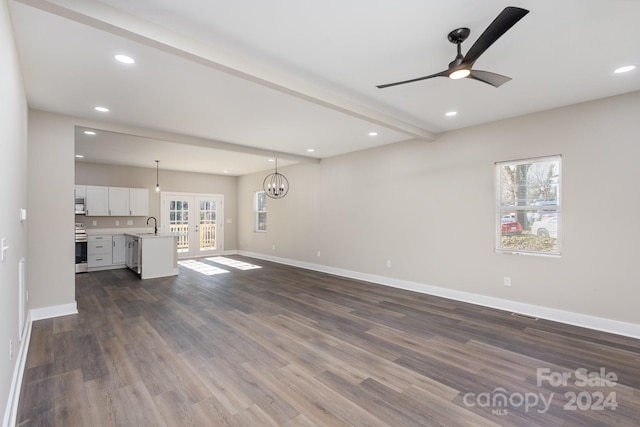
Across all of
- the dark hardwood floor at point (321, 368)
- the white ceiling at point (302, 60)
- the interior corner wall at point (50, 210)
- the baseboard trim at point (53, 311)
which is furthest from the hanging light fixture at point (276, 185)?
the baseboard trim at point (53, 311)

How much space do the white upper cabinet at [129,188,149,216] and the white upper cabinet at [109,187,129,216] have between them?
0.30ft

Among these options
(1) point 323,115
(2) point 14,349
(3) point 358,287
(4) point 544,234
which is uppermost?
(1) point 323,115

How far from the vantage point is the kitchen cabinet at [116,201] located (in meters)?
7.24

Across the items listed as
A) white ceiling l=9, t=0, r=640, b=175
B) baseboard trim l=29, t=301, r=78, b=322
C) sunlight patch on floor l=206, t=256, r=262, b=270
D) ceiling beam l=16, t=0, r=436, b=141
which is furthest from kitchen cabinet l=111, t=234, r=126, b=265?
ceiling beam l=16, t=0, r=436, b=141

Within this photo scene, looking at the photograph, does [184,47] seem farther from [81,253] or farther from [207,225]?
[207,225]

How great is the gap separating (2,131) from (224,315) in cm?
296

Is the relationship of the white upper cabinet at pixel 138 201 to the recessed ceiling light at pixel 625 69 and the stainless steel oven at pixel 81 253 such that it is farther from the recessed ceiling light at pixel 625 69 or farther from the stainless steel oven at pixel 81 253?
the recessed ceiling light at pixel 625 69

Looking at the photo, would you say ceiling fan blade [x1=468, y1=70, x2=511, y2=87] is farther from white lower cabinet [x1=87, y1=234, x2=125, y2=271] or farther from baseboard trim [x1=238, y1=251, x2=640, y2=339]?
white lower cabinet [x1=87, y1=234, x2=125, y2=271]

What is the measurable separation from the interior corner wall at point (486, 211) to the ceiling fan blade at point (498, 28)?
2.55 m

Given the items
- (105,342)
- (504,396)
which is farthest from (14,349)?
(504,396)

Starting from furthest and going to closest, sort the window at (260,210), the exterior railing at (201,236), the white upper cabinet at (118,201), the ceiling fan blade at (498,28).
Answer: the window at (260,210) < the exterior railing at (201,236) < the white upper cabinet at (118,201) < the ceiling fan blade at (498,28)

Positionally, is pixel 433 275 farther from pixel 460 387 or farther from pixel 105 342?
pixel 105 342

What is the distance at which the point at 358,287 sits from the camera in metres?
5.55

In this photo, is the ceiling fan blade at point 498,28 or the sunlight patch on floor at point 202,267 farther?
the sunlight patch on floor at point 202,267
